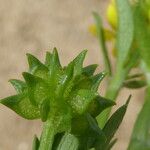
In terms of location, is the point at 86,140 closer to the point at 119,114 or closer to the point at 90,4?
the point at 119,114

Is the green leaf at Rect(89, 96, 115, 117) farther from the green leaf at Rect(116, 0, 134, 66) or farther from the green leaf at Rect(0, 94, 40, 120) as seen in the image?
the green leaf at Rect(116, 0, 134, 66)

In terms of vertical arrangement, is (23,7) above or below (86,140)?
above

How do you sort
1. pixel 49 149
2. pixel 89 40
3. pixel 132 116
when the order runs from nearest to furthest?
pixel 49 149, pixel 132 116, pixel 89 40

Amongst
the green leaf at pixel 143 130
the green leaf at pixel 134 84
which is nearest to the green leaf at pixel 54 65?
the green leaf at pixel 143 130

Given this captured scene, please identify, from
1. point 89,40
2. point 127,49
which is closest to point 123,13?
point 127,49

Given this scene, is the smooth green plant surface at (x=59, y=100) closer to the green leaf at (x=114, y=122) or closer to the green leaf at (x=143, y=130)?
the green leaf at (x=114, y=122)

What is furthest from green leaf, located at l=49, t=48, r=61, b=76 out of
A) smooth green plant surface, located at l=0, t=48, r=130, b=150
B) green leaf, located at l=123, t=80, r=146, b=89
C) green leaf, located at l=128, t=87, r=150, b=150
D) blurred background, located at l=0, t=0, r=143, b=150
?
blurred background, located at l=0, t=0, r=143, b=150

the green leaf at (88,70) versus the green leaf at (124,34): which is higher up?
the green leaf at (124,34)

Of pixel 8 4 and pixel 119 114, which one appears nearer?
pixel 119 114

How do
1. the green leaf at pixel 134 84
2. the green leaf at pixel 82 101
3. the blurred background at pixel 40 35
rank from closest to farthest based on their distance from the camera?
the green leaf at pixel 82 101, the green leaf at pixel 134 84, the blurred background at pixel 40 35
